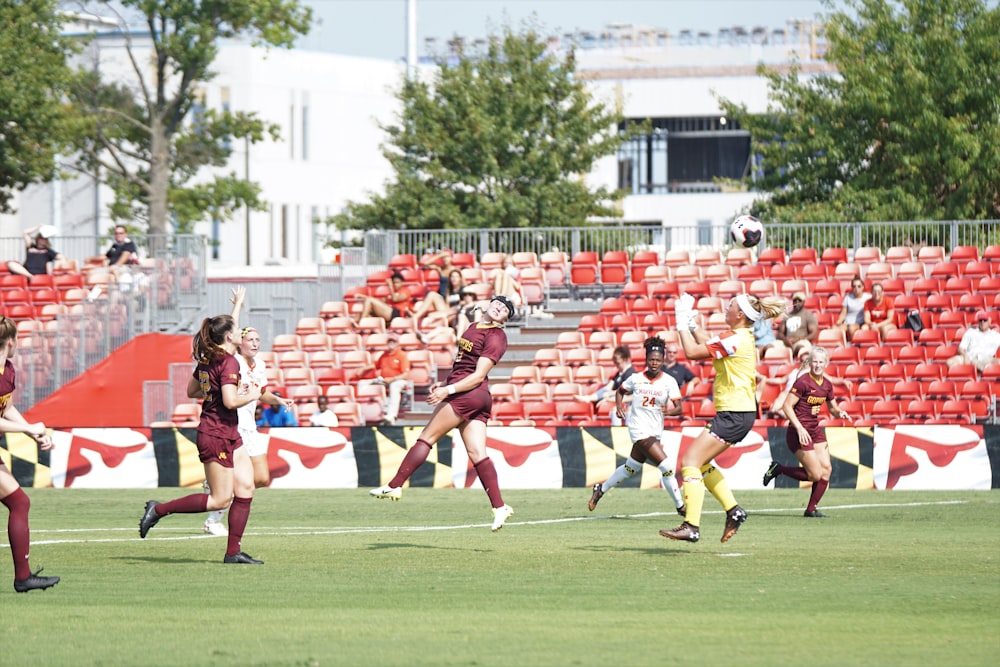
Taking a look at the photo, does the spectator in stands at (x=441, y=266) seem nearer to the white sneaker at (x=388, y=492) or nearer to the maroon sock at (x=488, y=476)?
the maroon sock at (x=488, y=476)

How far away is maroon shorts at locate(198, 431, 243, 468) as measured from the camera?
40.8 ft

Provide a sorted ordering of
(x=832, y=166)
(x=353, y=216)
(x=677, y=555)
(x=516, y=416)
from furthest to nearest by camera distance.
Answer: (x=353, y=216), (x=832, y=166), (x=516, y=416), (x=677, y=555)

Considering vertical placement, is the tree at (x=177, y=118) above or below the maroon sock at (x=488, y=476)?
above

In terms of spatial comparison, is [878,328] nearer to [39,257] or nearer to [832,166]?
[832,166]

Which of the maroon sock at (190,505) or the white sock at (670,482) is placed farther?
the white sock at (670,482)

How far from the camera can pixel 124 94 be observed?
51.0 metres

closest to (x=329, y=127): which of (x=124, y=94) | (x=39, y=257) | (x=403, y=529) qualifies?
(x=124, y=94)

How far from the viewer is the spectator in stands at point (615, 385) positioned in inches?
806

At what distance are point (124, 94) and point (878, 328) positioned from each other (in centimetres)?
3025

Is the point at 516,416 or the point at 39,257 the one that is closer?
the point at 516,416

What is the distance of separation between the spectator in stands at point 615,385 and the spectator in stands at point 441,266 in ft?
15.2

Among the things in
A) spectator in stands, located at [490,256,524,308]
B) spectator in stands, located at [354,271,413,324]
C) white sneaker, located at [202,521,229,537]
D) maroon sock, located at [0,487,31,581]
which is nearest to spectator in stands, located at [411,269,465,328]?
spectator in stands, located at [354,271,413,324]

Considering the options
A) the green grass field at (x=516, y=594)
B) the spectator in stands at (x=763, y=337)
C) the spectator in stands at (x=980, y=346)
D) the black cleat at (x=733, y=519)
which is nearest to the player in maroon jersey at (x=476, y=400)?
the green grass field at (x=516, y=594)

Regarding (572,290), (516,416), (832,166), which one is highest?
(832,166)
